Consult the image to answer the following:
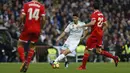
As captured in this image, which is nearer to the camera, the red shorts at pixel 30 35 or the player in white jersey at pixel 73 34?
the red shorts at pixel 30 35

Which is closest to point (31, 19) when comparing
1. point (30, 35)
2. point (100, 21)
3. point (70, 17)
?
point (30, 35)

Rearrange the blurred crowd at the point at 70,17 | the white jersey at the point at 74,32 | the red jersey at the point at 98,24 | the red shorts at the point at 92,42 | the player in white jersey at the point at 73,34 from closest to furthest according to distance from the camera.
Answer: the red jersey at the point at 98,24, the red shorts at the point at 92,42, the player in white jersey at the point at 73,34, the white jersey at the point at 74,32, the blurred crowd at the point at 70,17

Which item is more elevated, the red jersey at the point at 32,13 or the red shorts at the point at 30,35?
the red jersey at the point at 32,13

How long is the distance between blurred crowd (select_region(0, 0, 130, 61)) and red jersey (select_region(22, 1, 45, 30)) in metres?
14.0

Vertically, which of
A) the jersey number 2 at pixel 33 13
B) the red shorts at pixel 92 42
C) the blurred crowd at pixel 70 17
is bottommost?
the blurred crowd at pixel 70 17

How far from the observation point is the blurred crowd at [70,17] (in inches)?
1362

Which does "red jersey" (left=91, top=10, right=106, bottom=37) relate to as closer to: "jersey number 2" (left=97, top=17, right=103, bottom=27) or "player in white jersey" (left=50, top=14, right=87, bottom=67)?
"jersey number 2" (left=97, top=17, right=103, bottom=27)

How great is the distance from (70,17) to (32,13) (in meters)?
18.9

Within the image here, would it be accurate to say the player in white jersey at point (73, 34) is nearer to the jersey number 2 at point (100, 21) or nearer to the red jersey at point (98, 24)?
the red jersey at point (98, 24)

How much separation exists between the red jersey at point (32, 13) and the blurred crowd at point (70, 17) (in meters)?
14.0

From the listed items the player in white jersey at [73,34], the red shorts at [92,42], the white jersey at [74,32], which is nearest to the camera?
the red shorts at [92,42]

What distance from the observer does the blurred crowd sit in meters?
34.6

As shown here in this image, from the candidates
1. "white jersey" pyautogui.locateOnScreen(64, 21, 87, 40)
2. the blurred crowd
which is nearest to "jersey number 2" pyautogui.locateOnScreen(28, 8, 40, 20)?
"white jersey" pyautogui.locateOnScreen(64, 21, 87, 40)

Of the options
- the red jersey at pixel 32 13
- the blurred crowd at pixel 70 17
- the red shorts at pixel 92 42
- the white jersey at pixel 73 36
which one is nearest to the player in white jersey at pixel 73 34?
the white jersey at pixel 73 36
